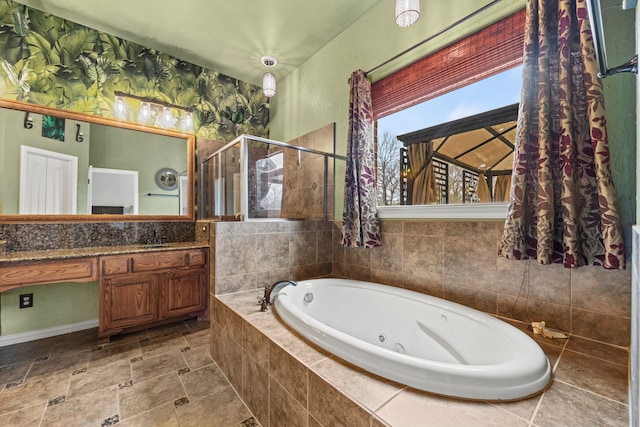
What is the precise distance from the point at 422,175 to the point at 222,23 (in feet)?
7.22

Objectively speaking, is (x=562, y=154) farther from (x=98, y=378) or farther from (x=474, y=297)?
(x=98, y=378)

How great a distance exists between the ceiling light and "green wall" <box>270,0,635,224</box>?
0.40 meters

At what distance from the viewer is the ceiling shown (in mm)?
2166

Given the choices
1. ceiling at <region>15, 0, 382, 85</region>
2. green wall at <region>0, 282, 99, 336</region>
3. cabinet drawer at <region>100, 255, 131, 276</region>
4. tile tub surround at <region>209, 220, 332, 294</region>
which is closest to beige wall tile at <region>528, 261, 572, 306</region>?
tile tub surround at <region>209, 220, 332, 294</region>

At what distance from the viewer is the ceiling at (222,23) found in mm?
2166

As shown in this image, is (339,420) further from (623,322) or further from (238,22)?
Result: (238,22)

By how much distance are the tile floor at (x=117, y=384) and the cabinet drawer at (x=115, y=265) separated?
58 centimetres

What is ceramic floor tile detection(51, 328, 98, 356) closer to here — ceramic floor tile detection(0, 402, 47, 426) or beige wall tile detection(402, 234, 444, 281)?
ceramic floor tile detection(0, 402, 47, 426)

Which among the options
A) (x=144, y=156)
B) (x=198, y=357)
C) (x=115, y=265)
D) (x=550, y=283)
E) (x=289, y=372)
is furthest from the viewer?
(x=144, y=156)

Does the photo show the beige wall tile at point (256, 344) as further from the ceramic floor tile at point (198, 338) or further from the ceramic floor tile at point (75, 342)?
the ceramic floor tile at point (75, 342)

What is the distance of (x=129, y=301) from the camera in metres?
2.23

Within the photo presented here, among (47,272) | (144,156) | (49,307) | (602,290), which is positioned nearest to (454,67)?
(602,290)

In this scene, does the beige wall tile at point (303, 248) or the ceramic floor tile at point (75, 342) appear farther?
the beige wall tile at point (303, 248)

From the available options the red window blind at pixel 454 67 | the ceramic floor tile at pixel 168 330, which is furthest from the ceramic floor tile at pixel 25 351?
the red window blind at pixel 454 67
